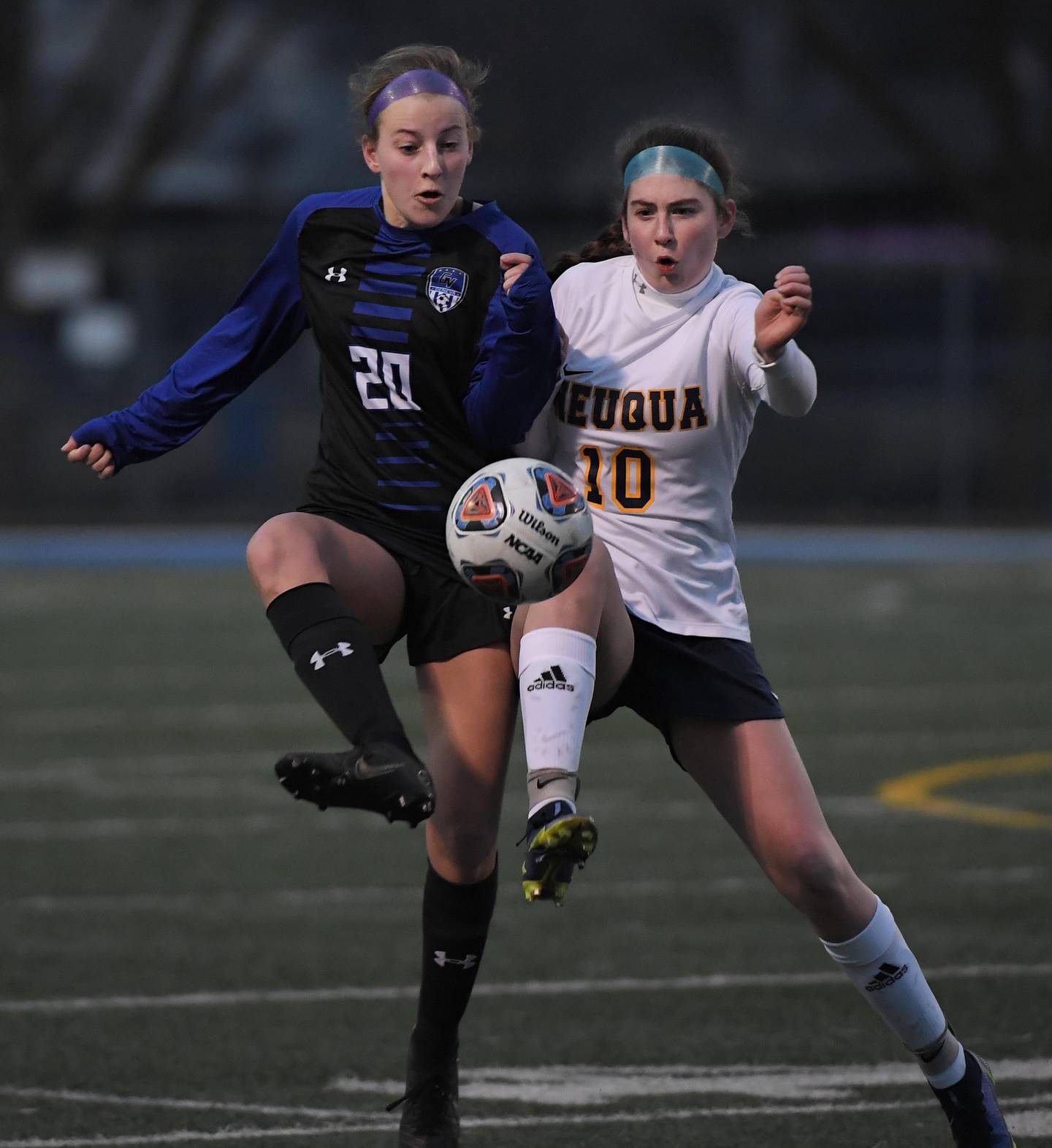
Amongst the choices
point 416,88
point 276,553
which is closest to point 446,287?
point 416,88

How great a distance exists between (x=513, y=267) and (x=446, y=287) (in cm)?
29

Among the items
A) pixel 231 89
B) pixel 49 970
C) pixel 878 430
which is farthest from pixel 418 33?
pixel 49 970

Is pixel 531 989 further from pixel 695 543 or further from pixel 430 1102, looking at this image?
pixel 695 543

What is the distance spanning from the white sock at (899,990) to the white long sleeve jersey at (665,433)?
2.45 ft

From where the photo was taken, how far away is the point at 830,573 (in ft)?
75.5

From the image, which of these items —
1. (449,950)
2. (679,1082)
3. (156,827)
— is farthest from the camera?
(156,827)

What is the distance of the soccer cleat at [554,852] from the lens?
4.45 m

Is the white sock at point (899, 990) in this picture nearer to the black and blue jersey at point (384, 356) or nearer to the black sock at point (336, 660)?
the black sock at point (336, 660)

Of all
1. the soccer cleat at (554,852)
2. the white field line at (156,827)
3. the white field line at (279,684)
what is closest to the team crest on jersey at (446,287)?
the soccer cleat at (554,852)

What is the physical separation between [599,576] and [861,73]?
2591 centimetres

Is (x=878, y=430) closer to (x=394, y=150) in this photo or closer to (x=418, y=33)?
(x=418, y=33)

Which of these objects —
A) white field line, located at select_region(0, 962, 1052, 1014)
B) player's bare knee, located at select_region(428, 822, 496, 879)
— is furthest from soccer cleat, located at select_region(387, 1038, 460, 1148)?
white field line, located at select_region(0, 962, 1052, 1014)

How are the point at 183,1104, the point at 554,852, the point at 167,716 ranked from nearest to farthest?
1. the point at 554,852
2. the point at 183,1104
3. the point at 167,716

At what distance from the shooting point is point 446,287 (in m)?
5.11
